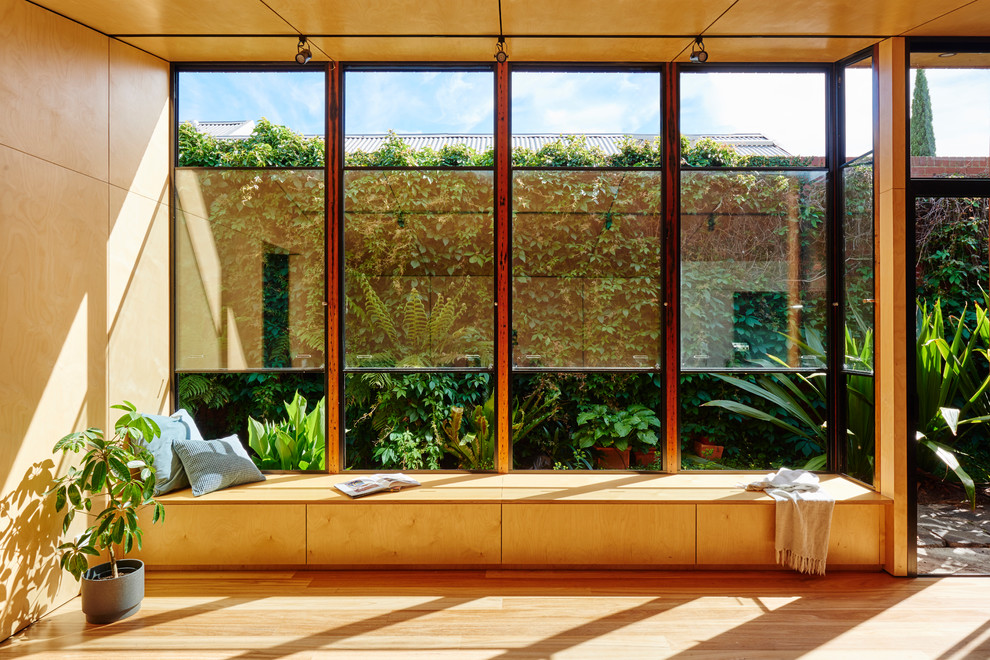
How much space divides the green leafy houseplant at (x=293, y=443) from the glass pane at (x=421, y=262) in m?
0.60

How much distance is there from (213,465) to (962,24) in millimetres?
5025

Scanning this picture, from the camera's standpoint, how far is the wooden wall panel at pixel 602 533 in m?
3.13

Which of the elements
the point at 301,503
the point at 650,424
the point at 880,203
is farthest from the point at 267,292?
the point at 880,203

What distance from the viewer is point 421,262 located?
359cm

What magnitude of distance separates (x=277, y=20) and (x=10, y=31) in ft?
4.00

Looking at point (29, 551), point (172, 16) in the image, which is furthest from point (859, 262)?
point (29, 551)

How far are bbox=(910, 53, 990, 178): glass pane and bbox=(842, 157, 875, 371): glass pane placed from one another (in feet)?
0.95

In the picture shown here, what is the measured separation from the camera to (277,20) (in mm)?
3027

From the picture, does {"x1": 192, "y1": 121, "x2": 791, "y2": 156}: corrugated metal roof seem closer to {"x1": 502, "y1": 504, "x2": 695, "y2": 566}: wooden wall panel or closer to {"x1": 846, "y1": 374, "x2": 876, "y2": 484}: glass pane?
{"x1": 846, "y1": 374, "x2": 876, "y2": 484}: glass pane

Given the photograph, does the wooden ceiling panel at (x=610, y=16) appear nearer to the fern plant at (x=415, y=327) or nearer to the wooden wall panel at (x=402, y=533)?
the fern plant at (x=415, y=327)

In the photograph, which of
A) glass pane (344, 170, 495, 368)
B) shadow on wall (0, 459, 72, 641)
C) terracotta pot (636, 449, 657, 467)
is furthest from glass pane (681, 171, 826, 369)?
shadow on wall (0, 459, 72, 641)

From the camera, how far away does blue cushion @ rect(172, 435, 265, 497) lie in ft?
10.5

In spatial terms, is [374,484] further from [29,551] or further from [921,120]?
[921,120]

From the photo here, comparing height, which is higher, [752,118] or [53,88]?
[752,118]
